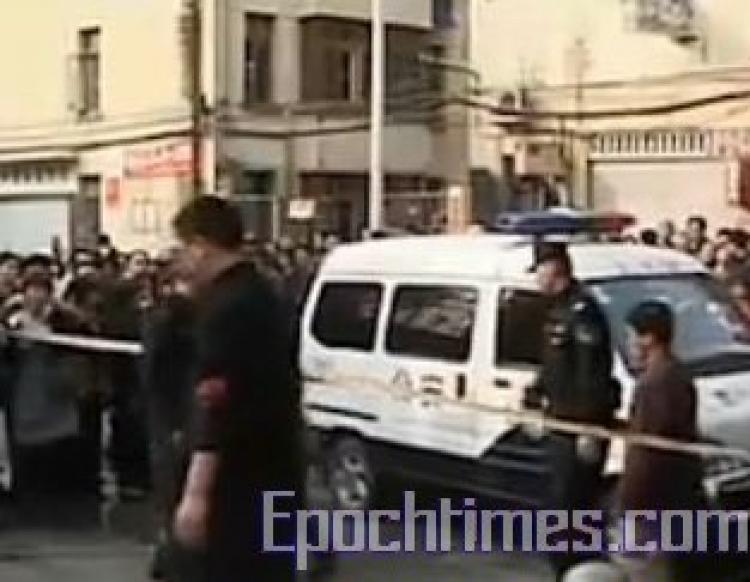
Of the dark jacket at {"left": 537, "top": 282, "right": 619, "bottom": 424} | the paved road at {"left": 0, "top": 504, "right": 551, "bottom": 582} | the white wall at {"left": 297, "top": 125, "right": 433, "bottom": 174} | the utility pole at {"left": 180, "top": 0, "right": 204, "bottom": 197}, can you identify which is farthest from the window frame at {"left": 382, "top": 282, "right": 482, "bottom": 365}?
the white wall at {"left": 297, "top": 125, "right": 433, "bottom": 174}

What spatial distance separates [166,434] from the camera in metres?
8.95

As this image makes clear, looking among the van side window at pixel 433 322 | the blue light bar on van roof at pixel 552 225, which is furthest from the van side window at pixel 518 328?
the blue light bar on van roof at pixel 552 225

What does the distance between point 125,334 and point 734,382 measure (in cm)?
476

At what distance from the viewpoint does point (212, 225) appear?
618 centimetres

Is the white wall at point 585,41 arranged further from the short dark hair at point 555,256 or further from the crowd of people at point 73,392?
the short dark hair at point 555,256

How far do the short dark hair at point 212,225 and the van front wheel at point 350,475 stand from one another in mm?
5571

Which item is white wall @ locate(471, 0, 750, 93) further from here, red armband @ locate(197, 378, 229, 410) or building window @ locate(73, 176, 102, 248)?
red armband @ locate(197, 378, 229, 410)

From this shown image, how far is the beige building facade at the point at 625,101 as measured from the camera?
25.7 m

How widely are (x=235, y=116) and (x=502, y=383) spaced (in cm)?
2489

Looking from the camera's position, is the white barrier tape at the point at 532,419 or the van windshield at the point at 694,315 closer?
the white barrier tape at the point at 532,419

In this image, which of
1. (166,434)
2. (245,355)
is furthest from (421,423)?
(245,355)

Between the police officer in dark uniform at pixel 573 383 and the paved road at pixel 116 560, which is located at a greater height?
the police officer in dark uniform at pixel 573 383

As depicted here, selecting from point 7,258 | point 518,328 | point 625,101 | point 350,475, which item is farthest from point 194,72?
point 518,328

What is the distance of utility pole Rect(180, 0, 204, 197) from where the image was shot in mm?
34844
